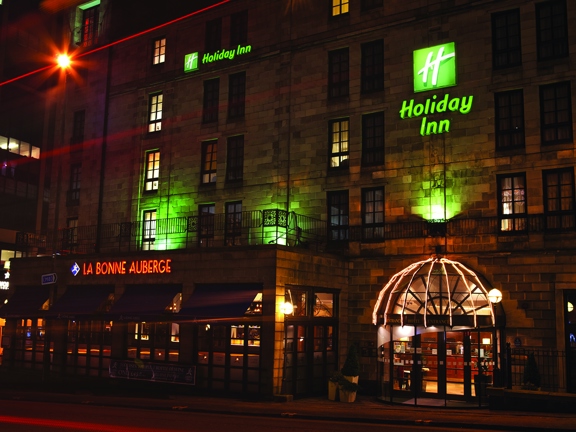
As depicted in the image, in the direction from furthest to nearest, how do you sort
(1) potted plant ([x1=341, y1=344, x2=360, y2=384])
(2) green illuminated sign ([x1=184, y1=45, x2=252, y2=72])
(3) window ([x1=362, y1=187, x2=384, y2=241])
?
(2) green illuminated sign ([x1=184, y1=45, x2=252, y2=72]) < (3) window ([x1=362, y1=187, x2=384, y2=241]) < (1) potted plant ([x1=341, y1=344, x2=360, y2=384])

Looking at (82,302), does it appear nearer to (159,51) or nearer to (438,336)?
(159,51)

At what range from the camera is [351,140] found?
28.2 m

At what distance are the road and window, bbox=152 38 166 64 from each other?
19.9 meters

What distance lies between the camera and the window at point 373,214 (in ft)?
89.4

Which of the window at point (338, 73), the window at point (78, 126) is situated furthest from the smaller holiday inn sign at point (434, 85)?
the window at point (78, 126)

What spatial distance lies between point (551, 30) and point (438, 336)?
12551 millimetres

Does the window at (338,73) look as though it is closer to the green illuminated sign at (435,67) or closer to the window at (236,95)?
the green illuminated sign at (435,67)

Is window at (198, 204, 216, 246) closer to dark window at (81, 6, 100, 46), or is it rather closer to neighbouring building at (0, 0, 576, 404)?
neighbouring building at (0, 0, 576, 404)

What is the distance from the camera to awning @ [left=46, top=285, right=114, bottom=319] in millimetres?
28578

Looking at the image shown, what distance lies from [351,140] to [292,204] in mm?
3957

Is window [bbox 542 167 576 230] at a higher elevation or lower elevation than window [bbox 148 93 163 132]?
lower

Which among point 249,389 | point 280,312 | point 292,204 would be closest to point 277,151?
point 292,204

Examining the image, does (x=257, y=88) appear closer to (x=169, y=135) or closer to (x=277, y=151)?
(x=277, y=151)

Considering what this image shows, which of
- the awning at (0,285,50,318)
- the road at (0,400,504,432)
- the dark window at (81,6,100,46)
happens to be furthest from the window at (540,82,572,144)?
the dark window at (81,6,100,46)
